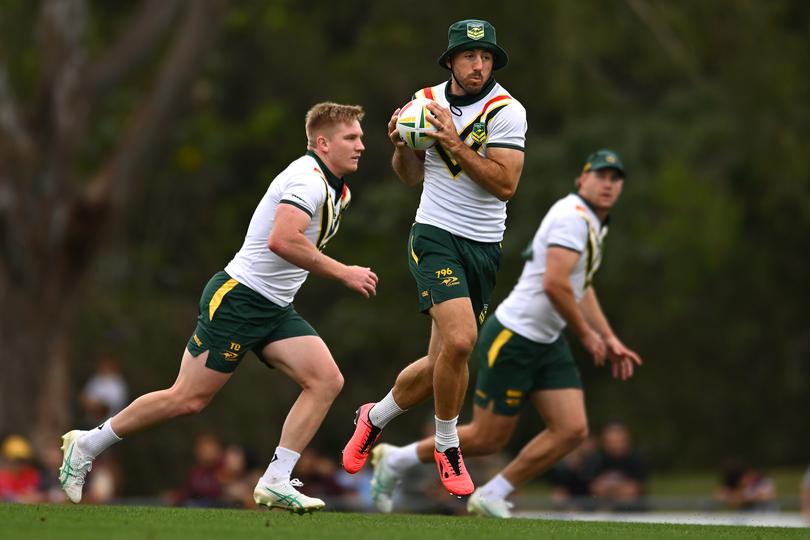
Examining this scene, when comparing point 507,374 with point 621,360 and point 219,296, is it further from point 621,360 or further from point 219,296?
point 219,296

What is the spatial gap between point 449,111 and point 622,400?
26067 mm

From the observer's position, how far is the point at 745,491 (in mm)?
18516

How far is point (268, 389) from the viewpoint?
2961 centimetres

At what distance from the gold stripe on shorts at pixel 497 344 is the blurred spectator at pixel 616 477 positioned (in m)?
5.89

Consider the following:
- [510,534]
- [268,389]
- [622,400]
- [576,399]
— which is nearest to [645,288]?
[622,400]

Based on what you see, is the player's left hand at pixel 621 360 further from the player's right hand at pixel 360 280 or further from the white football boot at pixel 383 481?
the player's right hand at pixel 360 280

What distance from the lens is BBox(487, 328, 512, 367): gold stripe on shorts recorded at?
1146cm

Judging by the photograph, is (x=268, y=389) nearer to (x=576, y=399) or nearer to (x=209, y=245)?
(x=209, y=245)

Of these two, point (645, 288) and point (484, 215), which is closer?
point (484, 215)

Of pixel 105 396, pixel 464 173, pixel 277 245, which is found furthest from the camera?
pixel 105 396

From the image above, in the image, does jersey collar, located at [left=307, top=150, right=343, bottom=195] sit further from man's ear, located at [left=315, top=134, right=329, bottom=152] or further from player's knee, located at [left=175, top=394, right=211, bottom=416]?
player's knee, located at [left=175, top=394, right=211, bottom=416]

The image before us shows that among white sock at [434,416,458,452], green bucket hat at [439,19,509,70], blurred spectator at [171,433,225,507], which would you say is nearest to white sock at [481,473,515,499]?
white sock at [434,416,458,452]

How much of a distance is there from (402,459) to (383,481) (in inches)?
10.4

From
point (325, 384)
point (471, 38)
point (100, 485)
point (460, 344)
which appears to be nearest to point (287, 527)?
point (325, 384)
